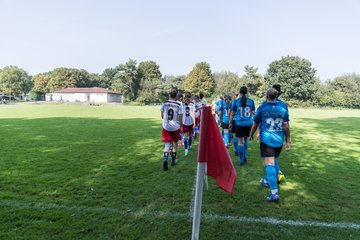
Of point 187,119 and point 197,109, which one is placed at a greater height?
point 197,109

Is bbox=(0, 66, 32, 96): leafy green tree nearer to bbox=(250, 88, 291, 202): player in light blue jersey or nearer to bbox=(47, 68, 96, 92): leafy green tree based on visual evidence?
bbox=(47, 68, 96, 92): leafy green tree

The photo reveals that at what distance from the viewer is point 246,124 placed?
7.79 m

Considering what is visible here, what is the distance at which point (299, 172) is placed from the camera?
739cm

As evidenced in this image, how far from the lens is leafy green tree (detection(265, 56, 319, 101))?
246 ft

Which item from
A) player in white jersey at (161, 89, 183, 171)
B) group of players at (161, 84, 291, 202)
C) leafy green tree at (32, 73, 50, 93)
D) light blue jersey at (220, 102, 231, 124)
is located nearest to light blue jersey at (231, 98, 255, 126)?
group of players at (161, 84, 291, 202)

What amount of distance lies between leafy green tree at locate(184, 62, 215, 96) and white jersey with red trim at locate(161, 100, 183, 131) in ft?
265

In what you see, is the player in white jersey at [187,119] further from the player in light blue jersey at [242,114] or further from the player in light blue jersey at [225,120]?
the player in light blue jersey at [242,114]

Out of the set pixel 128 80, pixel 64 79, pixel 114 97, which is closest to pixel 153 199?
pixel 128 80

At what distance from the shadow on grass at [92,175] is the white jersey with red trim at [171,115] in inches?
43.7

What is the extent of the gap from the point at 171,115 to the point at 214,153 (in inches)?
183

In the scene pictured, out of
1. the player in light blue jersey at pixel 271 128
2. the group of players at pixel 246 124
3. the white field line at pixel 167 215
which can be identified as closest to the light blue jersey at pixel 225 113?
the group of players at pixel 246 124

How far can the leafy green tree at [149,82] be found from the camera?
7544 centimetres

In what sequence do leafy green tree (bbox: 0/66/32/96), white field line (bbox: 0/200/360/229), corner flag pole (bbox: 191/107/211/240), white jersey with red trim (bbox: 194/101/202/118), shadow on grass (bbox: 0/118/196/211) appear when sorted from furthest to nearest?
leafy green tree (bbox: 0/66/32/96) → white jersey with red trim (bbox: 194/101/202/118) → shadow on grass (bbox: 0/118/196/211) → white field line (bbox: 0/200/360/229) → corner flag pole (bbox: 191/107/211/240)

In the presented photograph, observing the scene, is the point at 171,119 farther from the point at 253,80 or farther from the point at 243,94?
the point at 253,80
